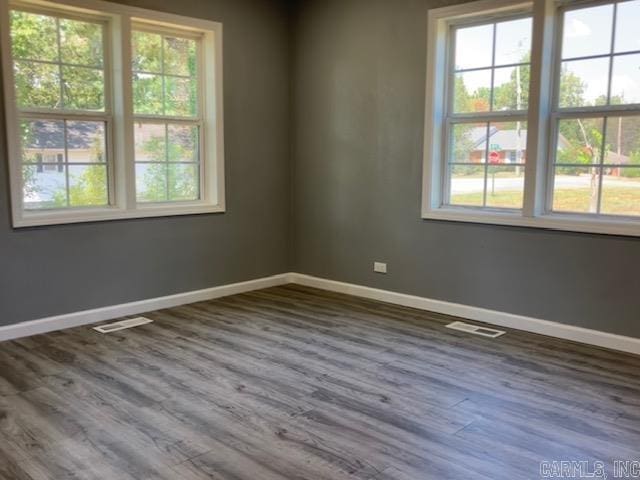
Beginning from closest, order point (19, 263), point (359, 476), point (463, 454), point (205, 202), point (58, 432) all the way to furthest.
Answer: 1. point (359, 476)
2. point (463, 454)
3. point (58, 432)
4. point (19, 263)
5. point (205, 202)

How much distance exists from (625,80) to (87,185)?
3.99 metres

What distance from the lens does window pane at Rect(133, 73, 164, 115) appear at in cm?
470

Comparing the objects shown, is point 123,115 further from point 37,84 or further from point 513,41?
point 513,41

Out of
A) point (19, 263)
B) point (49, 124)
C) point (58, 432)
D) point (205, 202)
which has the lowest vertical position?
point (58, 432)

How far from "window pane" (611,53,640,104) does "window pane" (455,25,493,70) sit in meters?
0.94

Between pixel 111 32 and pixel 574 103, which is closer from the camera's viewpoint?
pixel 574 103

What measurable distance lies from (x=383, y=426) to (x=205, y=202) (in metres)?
3.09

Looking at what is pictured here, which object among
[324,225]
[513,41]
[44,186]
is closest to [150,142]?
[44,186]

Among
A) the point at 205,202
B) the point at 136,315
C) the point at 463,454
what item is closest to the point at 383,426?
the point at 463,454

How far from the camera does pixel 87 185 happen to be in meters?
4.52

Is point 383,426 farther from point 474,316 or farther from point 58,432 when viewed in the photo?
point 474,316

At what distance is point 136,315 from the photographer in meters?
4.73

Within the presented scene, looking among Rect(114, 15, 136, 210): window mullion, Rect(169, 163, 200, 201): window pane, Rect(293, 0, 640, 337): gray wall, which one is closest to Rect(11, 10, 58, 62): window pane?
Rect(114, 15, 136, 210): window mullion

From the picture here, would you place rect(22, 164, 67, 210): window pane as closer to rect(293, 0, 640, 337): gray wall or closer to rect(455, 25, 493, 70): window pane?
rect(293, 0, 640, 337): gray wall
